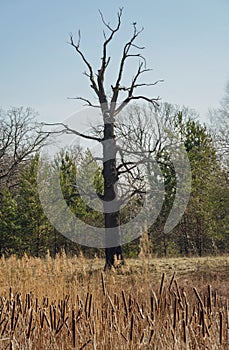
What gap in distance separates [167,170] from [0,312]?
1603 centimetres

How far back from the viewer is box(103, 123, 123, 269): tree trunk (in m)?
13.6

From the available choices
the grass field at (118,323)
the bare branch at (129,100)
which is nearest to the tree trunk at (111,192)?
the bare branch at (129,100)

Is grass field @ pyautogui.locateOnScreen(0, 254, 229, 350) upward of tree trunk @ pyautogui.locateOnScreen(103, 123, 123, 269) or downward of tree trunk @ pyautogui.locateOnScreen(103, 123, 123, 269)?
downward

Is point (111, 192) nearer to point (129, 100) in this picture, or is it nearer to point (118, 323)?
point (129, 100)

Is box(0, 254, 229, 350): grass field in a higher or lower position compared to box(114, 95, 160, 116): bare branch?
lower

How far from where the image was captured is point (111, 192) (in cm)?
1361

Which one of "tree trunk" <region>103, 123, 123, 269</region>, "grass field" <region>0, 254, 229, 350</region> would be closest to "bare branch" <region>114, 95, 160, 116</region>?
"tree trunk" <region>103, 123, 123, 269</region>

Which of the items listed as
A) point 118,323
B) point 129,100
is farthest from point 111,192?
point 118,323

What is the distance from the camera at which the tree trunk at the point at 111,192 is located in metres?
13.6

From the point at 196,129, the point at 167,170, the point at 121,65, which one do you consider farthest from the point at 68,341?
the point at 196,129

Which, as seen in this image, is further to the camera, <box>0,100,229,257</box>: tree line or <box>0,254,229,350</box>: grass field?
<box>0,100,229,257</box>: tree line

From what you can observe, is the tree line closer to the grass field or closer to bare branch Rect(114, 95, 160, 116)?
bare branch Rect(114, 95, 160, 116)

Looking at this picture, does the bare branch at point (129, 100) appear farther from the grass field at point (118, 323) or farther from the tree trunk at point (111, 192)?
the grass field at point (118, 323)

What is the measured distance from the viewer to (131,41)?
46.9ft
